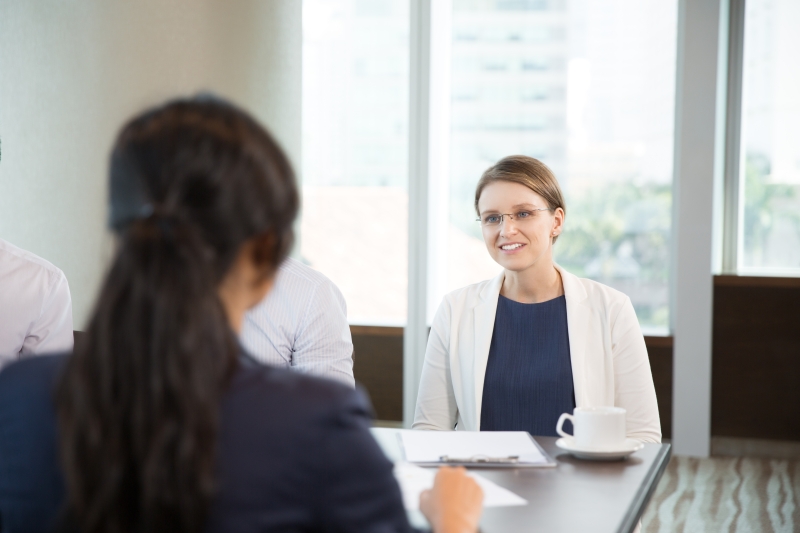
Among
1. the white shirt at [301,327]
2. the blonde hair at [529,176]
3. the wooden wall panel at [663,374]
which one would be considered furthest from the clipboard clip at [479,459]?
the wooden wall panel at [663,374]

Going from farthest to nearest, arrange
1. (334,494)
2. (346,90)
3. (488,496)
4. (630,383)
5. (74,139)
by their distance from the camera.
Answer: (346,90) → (74,139) → (630,383) → (488,496) → (334,494)

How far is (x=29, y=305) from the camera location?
196 cm

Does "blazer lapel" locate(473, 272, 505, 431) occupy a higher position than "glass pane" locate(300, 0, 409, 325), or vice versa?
"glass pane" locate(300, 0, 409, 325)

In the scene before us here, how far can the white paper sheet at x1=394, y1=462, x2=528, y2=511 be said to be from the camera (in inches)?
49.4

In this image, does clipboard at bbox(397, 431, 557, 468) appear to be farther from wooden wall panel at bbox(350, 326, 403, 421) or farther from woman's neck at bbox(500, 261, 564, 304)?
wooden wall panel at bbox(350, 326, 403, 421)

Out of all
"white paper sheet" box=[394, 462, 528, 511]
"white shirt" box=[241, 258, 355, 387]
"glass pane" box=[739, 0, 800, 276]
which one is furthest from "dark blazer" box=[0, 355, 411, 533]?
"glass pane" box=[739, 0, 800, 276]

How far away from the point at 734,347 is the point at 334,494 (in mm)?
4017

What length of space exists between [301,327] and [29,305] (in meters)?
0.67

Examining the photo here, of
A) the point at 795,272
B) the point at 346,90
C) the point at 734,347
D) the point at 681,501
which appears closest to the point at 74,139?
the point at 346,90

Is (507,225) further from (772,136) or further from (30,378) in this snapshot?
(772,136)

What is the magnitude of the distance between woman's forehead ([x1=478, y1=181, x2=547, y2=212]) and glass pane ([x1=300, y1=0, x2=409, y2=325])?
2450mm

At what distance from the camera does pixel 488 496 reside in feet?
4.22

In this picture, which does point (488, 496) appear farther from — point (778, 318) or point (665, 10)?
point (665, 10)

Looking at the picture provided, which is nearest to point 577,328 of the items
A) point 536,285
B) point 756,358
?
point 536,285
